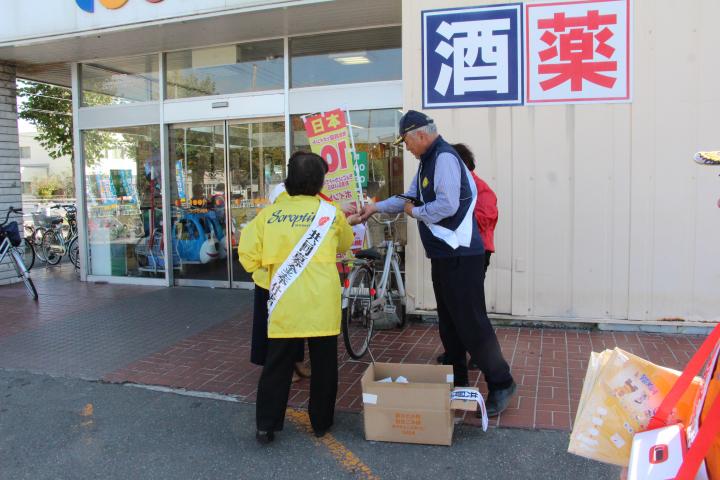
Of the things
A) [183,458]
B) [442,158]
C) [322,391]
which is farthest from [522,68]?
[183,458]

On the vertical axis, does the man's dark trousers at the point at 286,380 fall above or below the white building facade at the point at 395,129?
below

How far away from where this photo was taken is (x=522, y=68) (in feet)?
18.0

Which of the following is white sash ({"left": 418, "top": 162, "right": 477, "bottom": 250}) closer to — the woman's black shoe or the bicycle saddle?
the woman's black shoe

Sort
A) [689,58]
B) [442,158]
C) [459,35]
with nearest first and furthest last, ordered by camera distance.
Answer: [442,158]
[689,58]
[459,35]

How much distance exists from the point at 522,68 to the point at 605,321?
250cm

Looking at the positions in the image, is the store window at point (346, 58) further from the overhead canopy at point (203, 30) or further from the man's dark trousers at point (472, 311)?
the man's dark trousers at point (472, 311)

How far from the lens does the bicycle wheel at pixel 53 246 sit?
11961 millimetres

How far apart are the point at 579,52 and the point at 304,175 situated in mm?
3312

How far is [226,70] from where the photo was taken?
7980mm

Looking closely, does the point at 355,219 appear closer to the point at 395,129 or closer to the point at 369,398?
the point at 369,398

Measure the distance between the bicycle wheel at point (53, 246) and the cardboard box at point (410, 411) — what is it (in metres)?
10.6

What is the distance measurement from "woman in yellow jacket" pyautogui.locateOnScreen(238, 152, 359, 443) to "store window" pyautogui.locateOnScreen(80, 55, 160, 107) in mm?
5784

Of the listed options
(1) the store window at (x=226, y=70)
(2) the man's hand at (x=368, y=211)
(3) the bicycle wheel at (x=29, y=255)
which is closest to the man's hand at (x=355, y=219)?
(2) the man's hand at (x=368, y=211)

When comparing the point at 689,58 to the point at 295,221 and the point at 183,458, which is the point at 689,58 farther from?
Answer: the point at 183,458
